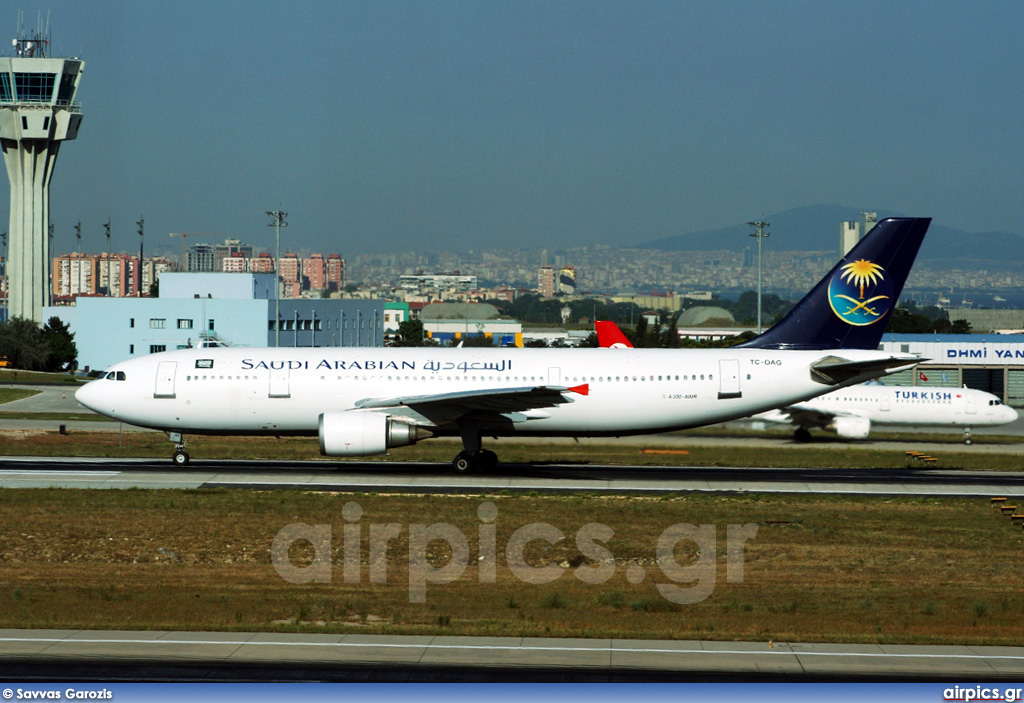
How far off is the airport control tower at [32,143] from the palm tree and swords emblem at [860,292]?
12830 cm

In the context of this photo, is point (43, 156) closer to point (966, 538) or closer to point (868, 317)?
point (868, 317)

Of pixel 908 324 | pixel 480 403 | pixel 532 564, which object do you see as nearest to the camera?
pixel 532 564

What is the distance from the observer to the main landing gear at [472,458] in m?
38.1

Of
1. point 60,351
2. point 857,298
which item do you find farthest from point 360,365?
point 60,351

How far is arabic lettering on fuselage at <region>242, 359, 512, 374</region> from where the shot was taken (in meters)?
38.0

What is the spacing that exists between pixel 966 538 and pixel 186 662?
20709 millimetres

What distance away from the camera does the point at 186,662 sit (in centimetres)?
1644

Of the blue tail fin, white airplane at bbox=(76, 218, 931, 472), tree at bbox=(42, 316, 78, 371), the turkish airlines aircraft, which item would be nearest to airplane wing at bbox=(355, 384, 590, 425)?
white airplane at bbox=(76, 218, 931, 472)

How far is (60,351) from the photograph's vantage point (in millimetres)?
119250

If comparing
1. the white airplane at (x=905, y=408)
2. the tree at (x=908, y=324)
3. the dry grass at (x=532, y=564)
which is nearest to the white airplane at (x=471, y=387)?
the dry grass at (x=532, y=564)

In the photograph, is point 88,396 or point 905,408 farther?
point 905,408

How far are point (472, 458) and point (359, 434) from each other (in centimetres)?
464

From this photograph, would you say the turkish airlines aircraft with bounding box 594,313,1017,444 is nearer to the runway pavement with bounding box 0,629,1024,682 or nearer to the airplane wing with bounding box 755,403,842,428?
the airplane wing with bounding box 755,403,842,428

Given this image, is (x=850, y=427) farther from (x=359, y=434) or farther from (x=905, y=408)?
(x=359, y=434)
